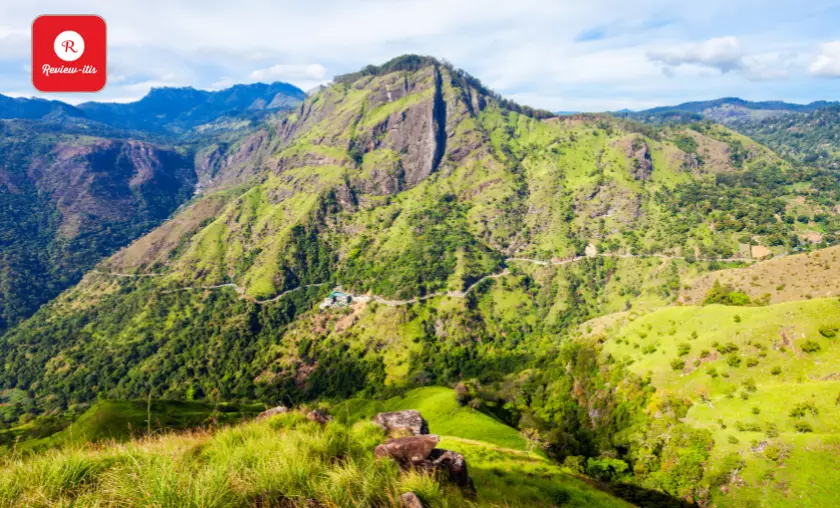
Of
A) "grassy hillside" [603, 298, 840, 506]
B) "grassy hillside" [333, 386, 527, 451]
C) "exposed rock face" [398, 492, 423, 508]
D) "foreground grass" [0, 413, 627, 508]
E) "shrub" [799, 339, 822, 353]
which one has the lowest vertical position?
"grassy hillside" [333, 386, 527, 451]

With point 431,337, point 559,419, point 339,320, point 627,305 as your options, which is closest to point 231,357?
point 339,320

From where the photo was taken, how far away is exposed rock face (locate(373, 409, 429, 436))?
53.7ft

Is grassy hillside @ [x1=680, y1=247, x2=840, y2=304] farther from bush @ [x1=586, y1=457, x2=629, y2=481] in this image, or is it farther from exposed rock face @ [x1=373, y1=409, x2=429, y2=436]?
exposed rock face @ [x1=373, y1=409, x2=429, y2=436]

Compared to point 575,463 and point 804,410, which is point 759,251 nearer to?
point 804,410

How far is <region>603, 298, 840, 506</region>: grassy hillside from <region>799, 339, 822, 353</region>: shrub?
0.09m

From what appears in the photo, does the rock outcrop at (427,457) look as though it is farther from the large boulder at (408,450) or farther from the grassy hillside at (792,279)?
the grassy hillside at (792,279)

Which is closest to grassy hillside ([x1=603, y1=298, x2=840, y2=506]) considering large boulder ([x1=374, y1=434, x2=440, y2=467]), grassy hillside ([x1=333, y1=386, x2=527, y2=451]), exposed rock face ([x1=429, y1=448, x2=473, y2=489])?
grassy hillside ([x1=333, y1=386, x2=527, y2=451])

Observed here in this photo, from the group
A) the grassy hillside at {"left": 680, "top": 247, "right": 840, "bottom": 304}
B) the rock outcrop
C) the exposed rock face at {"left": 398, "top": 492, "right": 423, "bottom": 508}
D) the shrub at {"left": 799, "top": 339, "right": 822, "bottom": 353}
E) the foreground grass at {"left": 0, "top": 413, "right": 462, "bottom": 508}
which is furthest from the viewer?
the grassy hillside at {"left": 680, "top": 247, "right": 840, "bottom": 304}

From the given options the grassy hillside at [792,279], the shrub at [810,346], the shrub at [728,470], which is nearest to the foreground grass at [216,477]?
the shrub at [728,470]

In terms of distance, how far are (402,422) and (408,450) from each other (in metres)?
5.43

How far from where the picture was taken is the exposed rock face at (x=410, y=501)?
7.29 meters

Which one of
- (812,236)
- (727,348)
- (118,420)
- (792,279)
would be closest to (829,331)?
(727,348)

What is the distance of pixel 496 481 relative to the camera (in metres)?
19.1

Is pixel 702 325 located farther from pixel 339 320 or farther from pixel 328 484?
pixel 339 320
